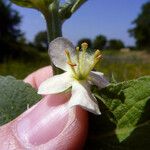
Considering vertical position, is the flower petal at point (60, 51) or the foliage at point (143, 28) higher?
the flower petal at point (60, 51)

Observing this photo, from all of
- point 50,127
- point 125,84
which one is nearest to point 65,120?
point 50,127

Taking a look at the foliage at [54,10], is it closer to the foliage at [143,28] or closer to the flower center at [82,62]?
the flower center at [82,62]

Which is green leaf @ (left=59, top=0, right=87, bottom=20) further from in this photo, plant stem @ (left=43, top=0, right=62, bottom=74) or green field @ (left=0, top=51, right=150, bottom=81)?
green field @ (left=0, top=51, right=150, bottom=81)

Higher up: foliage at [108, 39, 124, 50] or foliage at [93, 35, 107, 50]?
foliage at [93, 35, 107, 50]

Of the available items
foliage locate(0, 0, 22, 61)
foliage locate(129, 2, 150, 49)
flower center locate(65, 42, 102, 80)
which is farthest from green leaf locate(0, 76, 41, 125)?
foliage locate(129, 2, 150, 49)

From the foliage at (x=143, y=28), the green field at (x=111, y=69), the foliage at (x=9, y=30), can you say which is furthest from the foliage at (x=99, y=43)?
the foliage at (x=143, y=28)

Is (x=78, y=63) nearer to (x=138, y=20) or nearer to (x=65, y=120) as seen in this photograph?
(x=65, y=120)
